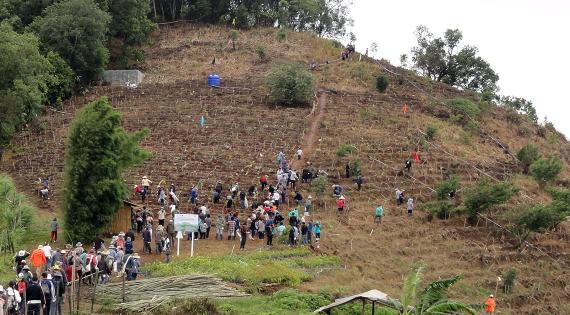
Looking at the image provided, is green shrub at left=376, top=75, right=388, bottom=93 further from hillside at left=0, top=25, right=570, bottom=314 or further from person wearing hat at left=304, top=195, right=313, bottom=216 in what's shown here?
person wearing hat at left=304, top=195, right=313, bottom=216

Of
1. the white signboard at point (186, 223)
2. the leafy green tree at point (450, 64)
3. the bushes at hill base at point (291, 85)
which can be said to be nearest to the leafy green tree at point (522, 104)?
the leafy green tree at point (450, 64)

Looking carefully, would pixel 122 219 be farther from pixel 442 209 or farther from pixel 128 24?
pixel 128 24

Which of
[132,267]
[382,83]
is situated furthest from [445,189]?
[132,267]

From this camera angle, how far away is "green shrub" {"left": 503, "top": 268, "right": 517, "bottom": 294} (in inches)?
1138

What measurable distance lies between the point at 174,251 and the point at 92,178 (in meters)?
3.75

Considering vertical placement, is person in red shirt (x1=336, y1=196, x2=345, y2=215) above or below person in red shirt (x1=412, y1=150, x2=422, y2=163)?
below

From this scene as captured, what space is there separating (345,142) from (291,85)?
6.80 meters

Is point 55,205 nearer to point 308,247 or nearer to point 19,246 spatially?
point 19,246

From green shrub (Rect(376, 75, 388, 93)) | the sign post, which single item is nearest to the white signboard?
the sign post

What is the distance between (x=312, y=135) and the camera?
41969 mm

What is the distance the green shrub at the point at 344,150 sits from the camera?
127ft

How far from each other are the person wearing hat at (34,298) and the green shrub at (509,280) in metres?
18.1

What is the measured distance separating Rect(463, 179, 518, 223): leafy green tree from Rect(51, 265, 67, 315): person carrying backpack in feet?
66.1

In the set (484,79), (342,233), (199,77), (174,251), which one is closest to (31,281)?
(174,251)
